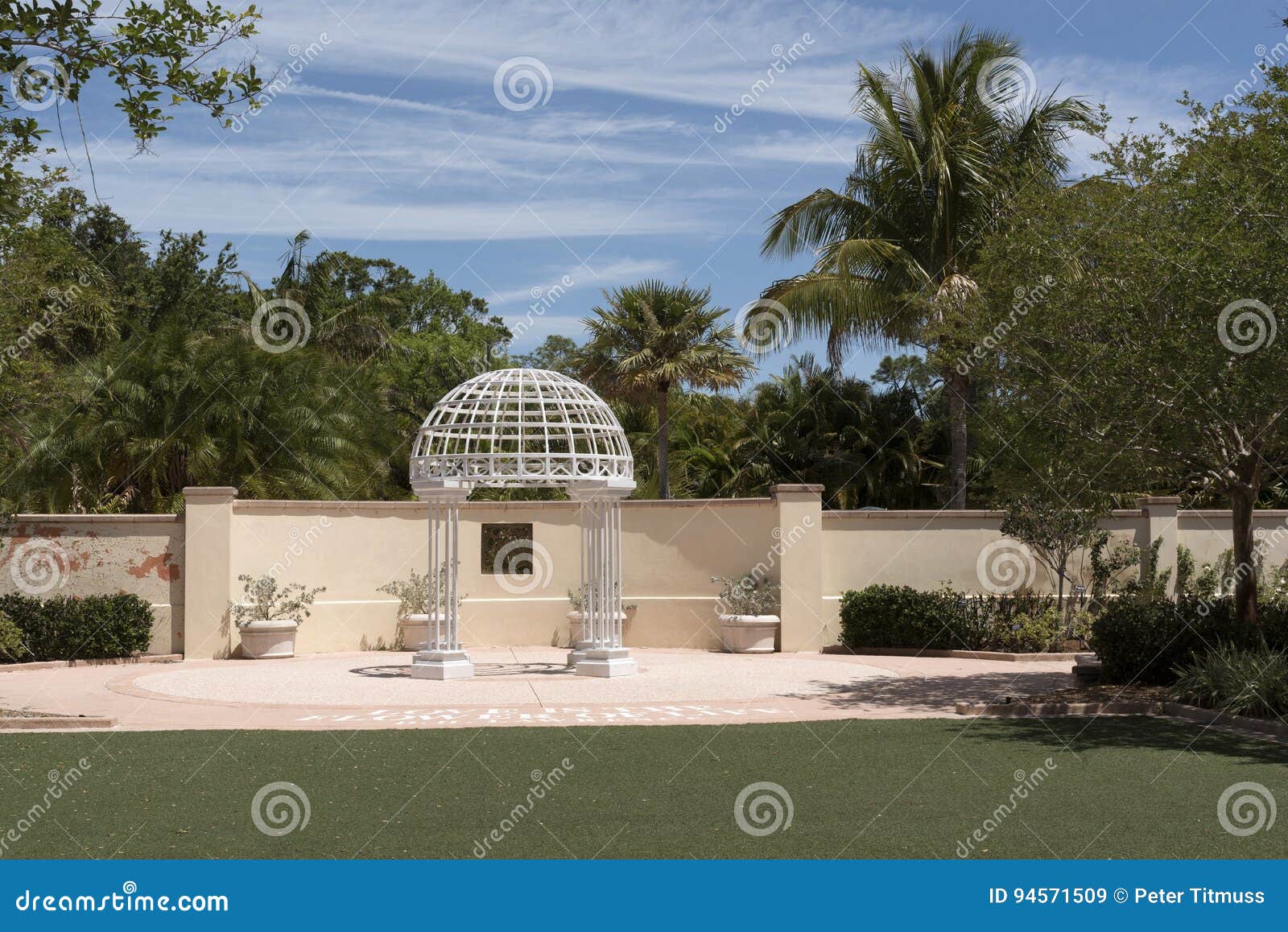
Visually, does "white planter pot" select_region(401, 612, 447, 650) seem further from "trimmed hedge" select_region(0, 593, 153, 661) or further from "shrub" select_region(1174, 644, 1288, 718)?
A: "shrub" select_region(1174, 644, 1288, 718)

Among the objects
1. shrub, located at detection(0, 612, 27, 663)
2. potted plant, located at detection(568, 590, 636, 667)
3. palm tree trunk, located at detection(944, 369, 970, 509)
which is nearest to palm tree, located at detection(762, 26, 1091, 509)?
palm tree trunk, located at detection(944, 369, 970, 509)

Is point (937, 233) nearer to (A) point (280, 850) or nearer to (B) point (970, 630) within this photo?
(B) point (970, 630)

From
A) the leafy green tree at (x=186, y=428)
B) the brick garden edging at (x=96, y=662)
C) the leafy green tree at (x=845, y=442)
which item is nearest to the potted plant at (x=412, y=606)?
the brick garden edging at (x=96, y=662)

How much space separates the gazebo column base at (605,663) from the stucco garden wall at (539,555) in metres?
4.52

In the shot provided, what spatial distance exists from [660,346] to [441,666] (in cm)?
1362

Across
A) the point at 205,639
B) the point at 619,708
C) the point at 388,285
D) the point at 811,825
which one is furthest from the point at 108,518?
the point at 388,285

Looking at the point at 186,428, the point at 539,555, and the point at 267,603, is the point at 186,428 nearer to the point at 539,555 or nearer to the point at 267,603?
the point at 267,603

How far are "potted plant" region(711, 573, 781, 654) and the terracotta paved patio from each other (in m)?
0.81

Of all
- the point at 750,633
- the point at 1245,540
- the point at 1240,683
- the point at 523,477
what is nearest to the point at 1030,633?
the point at 750,633

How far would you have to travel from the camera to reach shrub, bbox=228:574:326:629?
1983 cm

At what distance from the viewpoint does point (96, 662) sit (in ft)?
62.2

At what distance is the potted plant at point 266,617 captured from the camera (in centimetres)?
1970

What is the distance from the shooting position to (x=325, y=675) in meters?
17.2

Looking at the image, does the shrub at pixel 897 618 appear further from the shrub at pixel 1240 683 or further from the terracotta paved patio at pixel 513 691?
the shrub at pixel 1240 683
